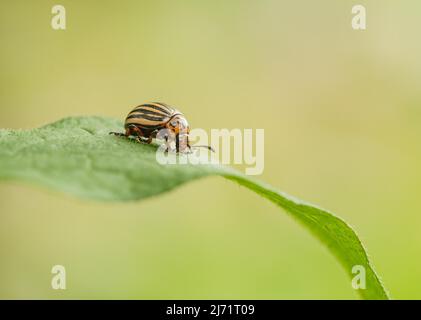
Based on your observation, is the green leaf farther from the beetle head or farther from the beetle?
the beetle head

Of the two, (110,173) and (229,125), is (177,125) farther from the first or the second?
(229,125)

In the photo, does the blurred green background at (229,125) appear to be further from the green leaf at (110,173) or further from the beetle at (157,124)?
the green leaf at (110,173)

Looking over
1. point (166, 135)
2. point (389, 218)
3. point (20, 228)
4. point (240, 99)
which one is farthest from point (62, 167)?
point (240, 99)

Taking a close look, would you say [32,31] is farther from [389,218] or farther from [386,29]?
[389,218]

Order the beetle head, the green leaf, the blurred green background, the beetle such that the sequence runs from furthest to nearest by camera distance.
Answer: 1. the blurred green background
2. the beetle head
3. the beetle
4. the green leaf

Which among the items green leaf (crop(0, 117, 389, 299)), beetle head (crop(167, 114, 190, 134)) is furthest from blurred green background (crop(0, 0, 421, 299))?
green leaf (crop(0, 117, 389, 299))

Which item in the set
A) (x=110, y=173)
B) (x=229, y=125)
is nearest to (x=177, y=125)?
(x=110, y=173)

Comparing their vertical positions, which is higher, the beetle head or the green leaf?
the beetle head
